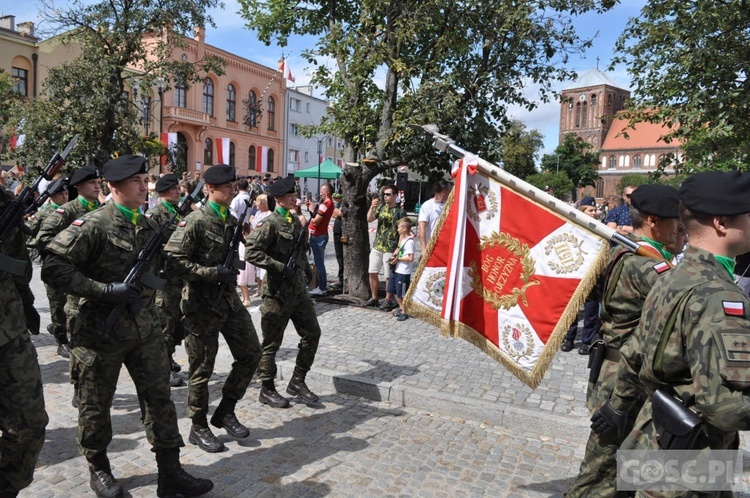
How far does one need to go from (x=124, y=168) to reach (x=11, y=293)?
109 centimetres

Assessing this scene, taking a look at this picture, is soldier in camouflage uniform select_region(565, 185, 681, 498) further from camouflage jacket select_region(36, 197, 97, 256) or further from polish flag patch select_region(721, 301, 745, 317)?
camouflage jacket select_region(36, 197, 97, 256)

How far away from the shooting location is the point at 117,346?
3898 mm

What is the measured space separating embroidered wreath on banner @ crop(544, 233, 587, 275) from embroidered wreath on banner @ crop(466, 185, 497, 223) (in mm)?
429

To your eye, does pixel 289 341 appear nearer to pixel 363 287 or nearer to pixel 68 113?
pixel 363 287

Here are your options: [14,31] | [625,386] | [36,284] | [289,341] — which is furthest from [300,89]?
[625,386]

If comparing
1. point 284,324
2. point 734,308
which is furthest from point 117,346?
point 734,308

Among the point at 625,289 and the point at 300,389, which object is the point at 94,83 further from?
the point at 625,289

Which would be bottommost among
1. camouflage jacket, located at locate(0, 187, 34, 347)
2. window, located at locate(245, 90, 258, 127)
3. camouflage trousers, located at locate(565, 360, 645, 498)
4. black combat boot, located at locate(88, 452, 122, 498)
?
black combat boot, located at locate(88, 452, 122, 498)

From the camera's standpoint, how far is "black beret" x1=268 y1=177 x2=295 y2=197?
19.9 ft

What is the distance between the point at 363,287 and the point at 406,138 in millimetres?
2889

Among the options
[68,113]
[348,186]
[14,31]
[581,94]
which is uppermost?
[581,94]

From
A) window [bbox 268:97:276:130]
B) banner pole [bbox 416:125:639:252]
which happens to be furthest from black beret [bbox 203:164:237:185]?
window [bbox 268:97:276:130]

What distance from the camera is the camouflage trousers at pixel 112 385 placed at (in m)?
→ 3.92

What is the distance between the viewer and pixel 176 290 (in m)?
6.83
